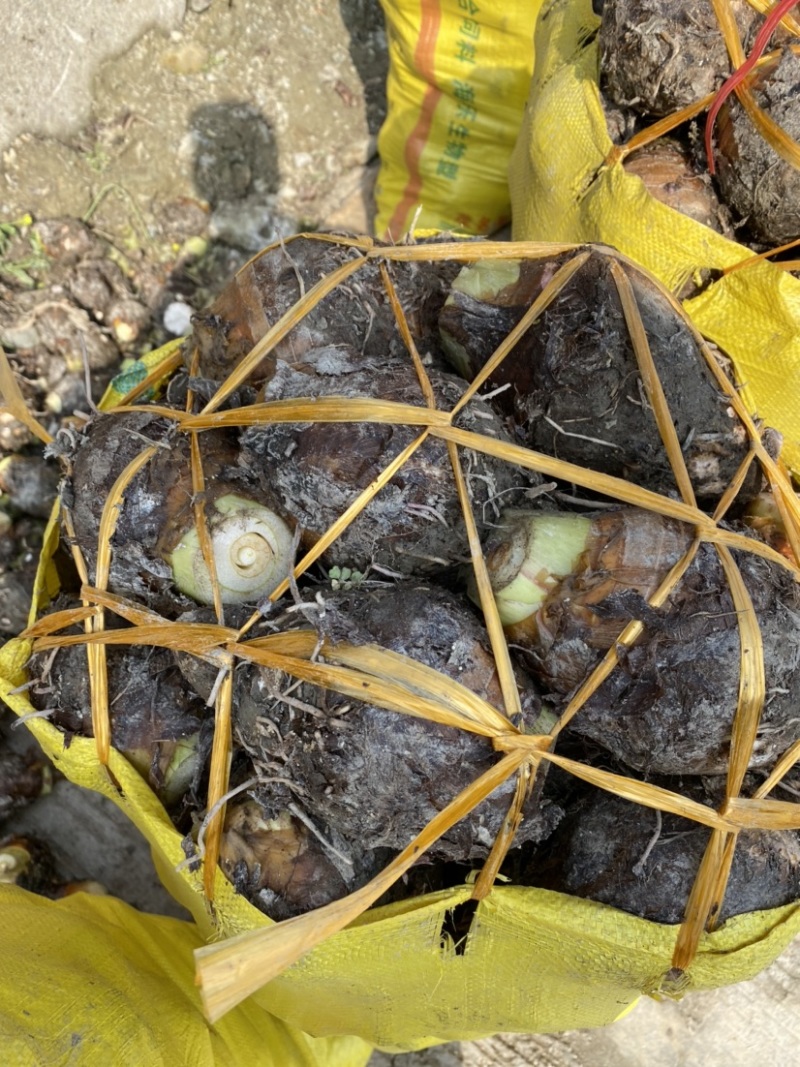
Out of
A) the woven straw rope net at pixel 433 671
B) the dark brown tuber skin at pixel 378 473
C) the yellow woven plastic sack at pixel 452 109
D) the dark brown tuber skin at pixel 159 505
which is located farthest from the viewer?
the yellow woven plastic sack at pixel 452 109

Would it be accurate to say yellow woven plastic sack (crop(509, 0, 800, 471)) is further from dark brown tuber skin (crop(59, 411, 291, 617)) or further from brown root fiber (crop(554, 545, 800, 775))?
dark brown tuber skin (crop(59, 411, 291, 617))

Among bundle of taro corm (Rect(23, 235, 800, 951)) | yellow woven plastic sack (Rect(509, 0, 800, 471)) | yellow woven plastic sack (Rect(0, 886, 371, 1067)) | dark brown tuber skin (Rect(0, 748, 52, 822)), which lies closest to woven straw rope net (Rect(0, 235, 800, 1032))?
bundle of taro corm (Rect(23, 235, 800, 951))

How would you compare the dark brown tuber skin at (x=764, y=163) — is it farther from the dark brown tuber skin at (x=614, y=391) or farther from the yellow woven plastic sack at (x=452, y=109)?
the yellow woven plastic sack at (x=452, y=109)

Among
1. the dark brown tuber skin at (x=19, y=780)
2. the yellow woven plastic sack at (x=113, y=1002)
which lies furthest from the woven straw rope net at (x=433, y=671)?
the dark brown tuber skin at (x=19, y=780)

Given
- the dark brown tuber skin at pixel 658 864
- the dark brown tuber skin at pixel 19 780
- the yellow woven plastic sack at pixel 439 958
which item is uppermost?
the dark brown tuber skin at pixel 658 864

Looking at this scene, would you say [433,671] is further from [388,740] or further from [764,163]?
[764,163]
